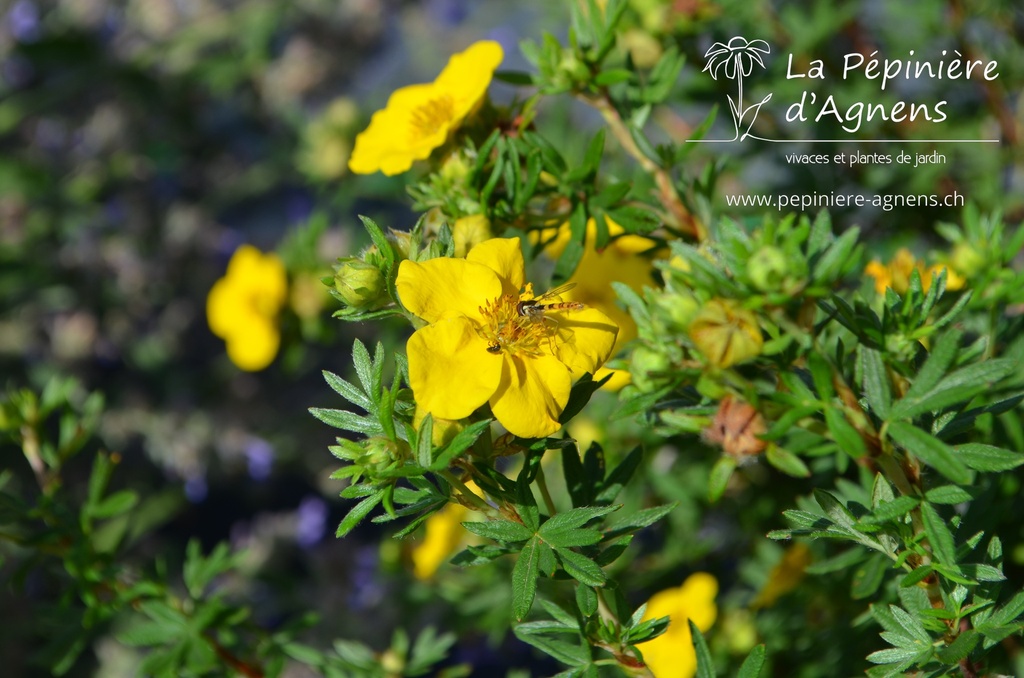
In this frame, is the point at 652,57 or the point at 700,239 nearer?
the point at 700,239

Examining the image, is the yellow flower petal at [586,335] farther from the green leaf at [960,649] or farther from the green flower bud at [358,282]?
the green leaf at [960,649]

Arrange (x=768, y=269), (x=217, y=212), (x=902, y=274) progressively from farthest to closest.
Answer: (x=217, y=212), (x=902, y=274), (x=768, y=269)

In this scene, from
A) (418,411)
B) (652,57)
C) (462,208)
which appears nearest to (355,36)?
(652,57)

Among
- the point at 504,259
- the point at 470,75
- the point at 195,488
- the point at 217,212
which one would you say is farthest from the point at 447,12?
the point at 504,259

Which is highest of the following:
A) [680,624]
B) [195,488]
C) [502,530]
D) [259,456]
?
[502,530]

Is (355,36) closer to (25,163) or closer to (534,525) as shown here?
(25,163)

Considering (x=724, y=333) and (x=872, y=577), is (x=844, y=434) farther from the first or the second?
(x=872, y=577)

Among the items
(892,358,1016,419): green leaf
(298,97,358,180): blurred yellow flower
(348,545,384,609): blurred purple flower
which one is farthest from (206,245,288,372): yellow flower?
(892,358,1016,419): green leaf

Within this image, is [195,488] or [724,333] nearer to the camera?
[724,333]
